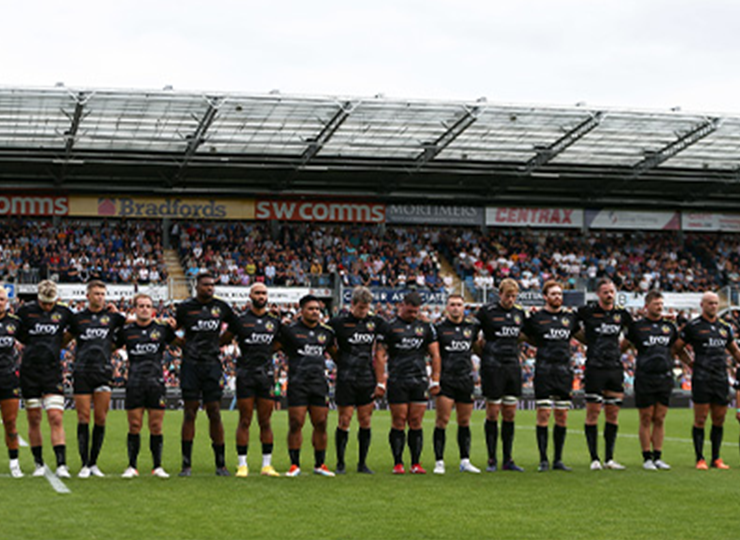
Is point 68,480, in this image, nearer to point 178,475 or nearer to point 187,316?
point 178,475

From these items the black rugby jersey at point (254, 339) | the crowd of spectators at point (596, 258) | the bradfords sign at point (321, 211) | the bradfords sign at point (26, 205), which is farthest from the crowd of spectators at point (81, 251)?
the black rugby jersey at point (254, 339)

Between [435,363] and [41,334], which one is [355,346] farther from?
[41,334]

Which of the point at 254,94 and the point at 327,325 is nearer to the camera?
the point at 327,325

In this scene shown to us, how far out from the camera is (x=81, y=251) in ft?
127

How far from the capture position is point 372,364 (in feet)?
39.8

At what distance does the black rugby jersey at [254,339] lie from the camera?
11.7m

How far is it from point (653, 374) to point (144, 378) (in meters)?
6.36

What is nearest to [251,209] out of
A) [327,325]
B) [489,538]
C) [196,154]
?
[196,154]

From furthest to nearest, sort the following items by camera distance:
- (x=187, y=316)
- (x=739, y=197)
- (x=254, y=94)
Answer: (x=739, y=197)
(x=254, y=94)
(x=187, y=316)

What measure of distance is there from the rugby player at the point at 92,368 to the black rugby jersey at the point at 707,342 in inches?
289

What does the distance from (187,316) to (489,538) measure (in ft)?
16.7

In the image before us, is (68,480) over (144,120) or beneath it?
beneath

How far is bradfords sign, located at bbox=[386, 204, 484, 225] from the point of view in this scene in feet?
143

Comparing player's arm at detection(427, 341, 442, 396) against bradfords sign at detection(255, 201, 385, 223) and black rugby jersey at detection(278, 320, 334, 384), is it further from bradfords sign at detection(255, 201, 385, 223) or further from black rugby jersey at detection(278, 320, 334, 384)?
bradfords sign at detection(255, 201, 385, 223)
